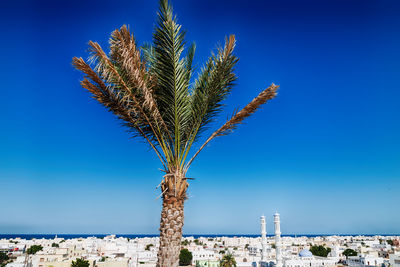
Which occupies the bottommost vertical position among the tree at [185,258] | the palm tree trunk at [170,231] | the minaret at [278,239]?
the tree at [185,258]

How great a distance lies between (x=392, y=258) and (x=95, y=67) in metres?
50.1

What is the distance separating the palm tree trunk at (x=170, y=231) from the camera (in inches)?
269

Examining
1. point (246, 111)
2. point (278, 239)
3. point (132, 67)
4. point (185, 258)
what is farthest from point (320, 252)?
point (132, 67)

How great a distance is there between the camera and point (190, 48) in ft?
25.9

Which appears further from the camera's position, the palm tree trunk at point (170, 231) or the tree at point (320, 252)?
the tree at point (320, 252)

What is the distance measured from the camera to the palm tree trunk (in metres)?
6.83

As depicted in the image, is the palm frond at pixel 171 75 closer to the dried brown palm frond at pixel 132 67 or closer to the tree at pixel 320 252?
the dried brown palm frond at pixel 132 67

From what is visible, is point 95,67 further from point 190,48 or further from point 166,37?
point 190,48

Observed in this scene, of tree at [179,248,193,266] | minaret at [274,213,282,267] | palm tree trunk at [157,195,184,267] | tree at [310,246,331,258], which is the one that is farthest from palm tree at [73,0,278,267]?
tree at [310,246,331,258]

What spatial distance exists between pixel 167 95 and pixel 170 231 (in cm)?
302

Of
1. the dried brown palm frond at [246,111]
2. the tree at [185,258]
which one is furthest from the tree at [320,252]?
the dried brown palm frond at [246,111]

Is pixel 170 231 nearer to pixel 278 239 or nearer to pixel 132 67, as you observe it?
pixel 132 67

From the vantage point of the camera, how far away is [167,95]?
23.9 ft

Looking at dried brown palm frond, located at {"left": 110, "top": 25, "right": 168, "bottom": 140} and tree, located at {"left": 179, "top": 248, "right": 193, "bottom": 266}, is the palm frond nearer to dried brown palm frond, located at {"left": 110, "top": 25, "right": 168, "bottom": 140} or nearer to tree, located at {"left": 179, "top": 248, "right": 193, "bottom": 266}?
dried brown palm frond, located at {"left": 110, "top": 25, "right": 168, "bottom": 140}
